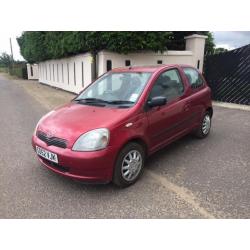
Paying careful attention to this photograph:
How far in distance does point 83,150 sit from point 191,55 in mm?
10187

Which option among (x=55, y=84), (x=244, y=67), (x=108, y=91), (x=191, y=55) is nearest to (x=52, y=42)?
(x=55, y=84)

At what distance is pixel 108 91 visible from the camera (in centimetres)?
412

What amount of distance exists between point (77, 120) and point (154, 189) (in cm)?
141

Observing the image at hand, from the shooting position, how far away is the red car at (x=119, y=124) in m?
3.03

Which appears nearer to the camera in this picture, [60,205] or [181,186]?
[60,205]

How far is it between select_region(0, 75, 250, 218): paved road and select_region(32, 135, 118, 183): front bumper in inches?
12.6

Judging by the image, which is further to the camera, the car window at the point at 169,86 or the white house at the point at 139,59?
the white house at the point at 139,59

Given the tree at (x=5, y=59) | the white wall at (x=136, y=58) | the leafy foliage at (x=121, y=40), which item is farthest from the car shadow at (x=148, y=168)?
the tree at (x=5, y=59)

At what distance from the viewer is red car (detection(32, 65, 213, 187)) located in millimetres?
3025

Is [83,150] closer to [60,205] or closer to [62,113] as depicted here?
[60,205]

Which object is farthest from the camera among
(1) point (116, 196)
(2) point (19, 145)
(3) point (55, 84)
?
(3) point (55, 84)

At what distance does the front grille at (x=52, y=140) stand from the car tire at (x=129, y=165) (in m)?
0.72

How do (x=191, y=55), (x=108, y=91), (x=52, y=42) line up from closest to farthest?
(x=108, y=91) → (x=191, y=55) → (x=52, y=42)

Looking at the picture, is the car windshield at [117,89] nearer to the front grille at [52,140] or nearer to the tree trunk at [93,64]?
the front grille at [52,140]
